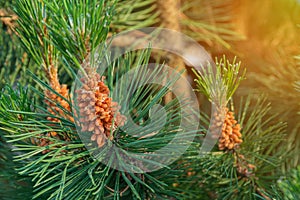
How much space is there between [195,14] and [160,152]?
0.27 m

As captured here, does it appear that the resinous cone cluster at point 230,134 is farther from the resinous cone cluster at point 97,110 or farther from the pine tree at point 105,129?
the resinous cone cluster at point 97,110

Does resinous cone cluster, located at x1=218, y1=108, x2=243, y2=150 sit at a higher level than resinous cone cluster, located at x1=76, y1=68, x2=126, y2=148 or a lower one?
lower

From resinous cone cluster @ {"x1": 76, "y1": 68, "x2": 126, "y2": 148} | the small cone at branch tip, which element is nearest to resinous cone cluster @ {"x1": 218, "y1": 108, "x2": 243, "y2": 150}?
the small cone at branch tip

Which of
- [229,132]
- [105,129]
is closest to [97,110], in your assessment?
[105,129]

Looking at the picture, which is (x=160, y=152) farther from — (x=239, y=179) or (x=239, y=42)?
(x=239, y=42)

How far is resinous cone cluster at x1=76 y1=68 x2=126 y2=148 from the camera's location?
0.36 m

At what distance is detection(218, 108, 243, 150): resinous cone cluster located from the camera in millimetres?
426

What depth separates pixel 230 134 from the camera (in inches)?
17.0

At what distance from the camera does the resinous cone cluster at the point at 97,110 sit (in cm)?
36

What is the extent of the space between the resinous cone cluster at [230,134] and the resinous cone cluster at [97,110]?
4.2 inches

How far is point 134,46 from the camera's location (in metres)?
0.58

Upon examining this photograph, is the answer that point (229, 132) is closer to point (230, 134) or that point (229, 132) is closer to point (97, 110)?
point (230, 134)

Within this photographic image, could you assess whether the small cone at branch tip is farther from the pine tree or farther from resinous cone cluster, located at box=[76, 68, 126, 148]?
resinous cone cluster, located at box=[76, 68, 126, 148]

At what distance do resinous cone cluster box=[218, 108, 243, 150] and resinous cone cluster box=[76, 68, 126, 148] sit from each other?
0.11m
